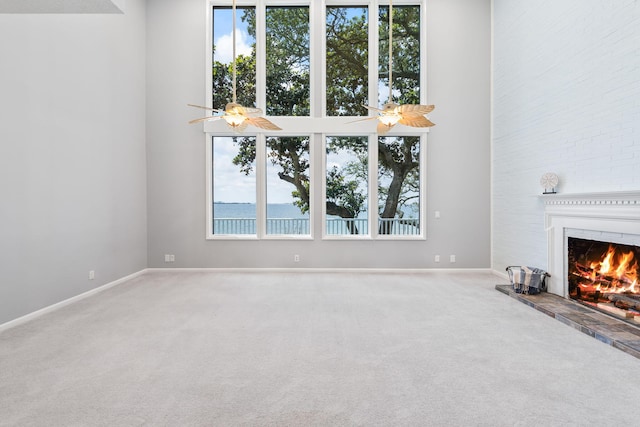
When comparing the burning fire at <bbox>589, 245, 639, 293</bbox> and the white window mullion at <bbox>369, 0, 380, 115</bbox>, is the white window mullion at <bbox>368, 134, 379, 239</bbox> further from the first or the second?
the burning fire at <bbox>589, 245, 639, 293</bbox>

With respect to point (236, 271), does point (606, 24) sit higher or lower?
higher

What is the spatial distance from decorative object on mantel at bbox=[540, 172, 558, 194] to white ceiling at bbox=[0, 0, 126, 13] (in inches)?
200

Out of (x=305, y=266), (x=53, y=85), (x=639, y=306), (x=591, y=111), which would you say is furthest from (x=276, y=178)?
(x=639, y=306)

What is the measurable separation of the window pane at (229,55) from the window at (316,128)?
0.06 ft

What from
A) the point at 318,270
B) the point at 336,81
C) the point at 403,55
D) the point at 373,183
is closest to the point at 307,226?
the point at 318,270

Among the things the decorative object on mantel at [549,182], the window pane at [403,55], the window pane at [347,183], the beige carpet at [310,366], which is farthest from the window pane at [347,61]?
the beige carpet at [310,366]

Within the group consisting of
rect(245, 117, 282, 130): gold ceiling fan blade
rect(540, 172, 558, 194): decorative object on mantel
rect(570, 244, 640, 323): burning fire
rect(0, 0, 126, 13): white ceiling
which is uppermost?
rect(0, 0, 126, 13): white ceiling

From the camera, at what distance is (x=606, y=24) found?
3.70 metres

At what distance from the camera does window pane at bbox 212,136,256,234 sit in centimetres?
637

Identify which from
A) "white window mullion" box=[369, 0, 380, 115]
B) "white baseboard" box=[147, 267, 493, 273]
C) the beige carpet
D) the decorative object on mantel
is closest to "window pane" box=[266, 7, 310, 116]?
"white window mullion" box=[369, 0, 380, 115]

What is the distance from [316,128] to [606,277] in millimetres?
4753

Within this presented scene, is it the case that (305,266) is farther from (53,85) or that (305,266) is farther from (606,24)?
(606,24)

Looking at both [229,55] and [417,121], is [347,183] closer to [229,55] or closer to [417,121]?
[417,121]

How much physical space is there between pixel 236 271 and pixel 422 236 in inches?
138
